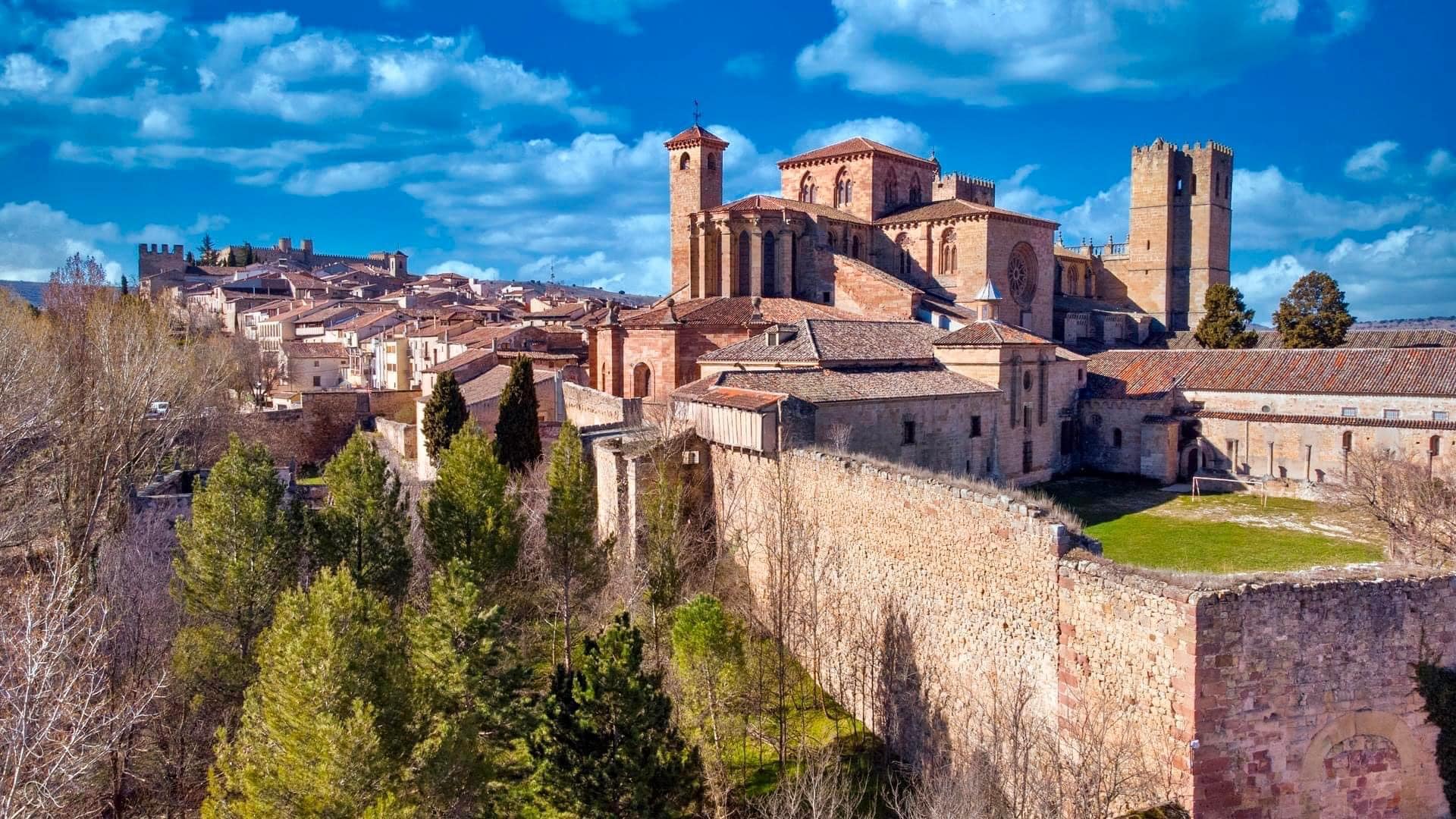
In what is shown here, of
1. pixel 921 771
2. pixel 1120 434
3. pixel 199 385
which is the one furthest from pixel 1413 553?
pixel 199 385

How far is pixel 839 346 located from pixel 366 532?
11748 millimetres

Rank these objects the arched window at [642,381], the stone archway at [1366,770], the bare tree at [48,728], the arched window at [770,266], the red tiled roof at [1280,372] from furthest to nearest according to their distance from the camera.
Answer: the arched window at [770,266] < the arched window at [642,381] < the red tiled roof at [1280,372] < the stone archway at [1366,770] < the bare tree at [48,728]

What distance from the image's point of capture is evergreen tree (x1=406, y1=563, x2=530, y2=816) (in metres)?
10.8

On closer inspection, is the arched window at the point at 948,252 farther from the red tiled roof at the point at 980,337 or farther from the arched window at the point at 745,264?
the red tiled roof at the point at 980,337

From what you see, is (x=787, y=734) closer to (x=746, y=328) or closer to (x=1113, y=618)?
(x=1113, y=618)

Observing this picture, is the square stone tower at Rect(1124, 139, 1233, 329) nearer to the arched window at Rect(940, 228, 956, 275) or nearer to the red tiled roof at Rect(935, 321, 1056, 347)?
the arched window at Rect(940, 228, 956, 275)

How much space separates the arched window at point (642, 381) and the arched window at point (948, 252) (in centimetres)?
1237

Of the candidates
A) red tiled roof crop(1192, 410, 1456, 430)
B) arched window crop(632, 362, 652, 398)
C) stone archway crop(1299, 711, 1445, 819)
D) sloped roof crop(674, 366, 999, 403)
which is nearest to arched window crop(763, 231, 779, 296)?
arched window crop(632, 362, 652, 398)

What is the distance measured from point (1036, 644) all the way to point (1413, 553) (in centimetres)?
630

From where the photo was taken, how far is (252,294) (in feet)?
231

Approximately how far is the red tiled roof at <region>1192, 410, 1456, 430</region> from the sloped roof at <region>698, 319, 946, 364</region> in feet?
30.2

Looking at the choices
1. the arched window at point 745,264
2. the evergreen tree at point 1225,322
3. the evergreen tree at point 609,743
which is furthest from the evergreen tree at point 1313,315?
the evergreen tree at point 609,743

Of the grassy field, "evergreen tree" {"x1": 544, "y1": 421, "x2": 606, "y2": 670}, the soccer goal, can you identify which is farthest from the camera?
the soccer goal

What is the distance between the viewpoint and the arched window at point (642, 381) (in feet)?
96.9
